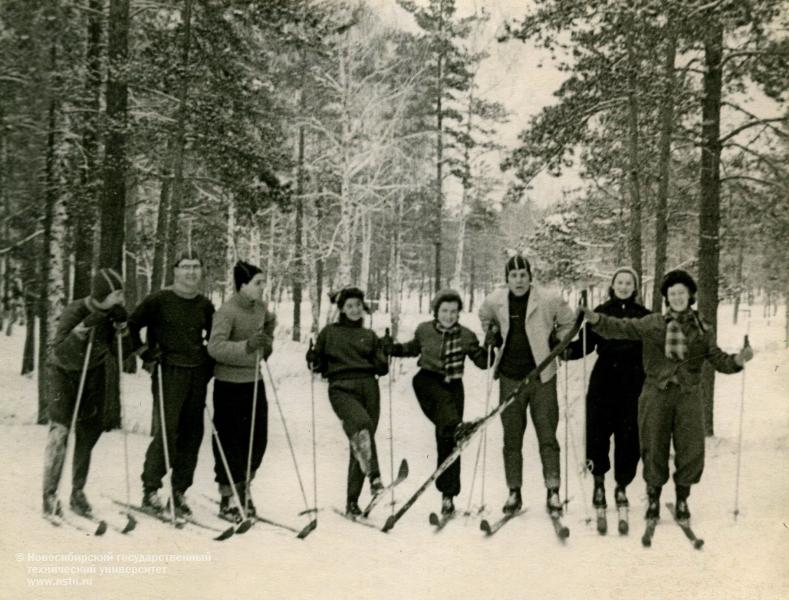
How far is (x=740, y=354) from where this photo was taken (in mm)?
3379

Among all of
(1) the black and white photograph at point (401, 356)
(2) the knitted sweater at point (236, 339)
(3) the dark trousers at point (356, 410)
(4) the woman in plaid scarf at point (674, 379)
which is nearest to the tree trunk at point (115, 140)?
(1) the black and white photograph at point (401, 356)

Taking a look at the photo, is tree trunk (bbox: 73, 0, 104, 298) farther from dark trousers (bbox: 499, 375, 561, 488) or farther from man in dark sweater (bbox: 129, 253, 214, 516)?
dark trousers (bbox: 499, 375, 561, 488)

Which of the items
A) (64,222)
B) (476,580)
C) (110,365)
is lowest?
(476,580)

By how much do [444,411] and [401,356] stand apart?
0.45 meters

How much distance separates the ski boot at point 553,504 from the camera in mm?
3826

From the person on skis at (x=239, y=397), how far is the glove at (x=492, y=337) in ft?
4.46

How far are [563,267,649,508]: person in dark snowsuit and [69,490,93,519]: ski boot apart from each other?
311cm

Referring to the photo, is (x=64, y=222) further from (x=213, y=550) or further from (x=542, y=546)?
(x=542, y=546)

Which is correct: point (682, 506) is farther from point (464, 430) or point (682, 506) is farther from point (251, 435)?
point (251, 435)

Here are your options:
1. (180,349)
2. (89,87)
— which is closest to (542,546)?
(180,349)

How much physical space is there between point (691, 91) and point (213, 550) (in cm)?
561

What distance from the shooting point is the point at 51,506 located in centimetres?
380

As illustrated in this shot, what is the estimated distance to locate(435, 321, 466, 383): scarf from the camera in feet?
13.1

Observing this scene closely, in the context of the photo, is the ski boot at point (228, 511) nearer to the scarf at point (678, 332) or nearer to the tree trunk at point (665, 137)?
the scarf at point (678, 332)
